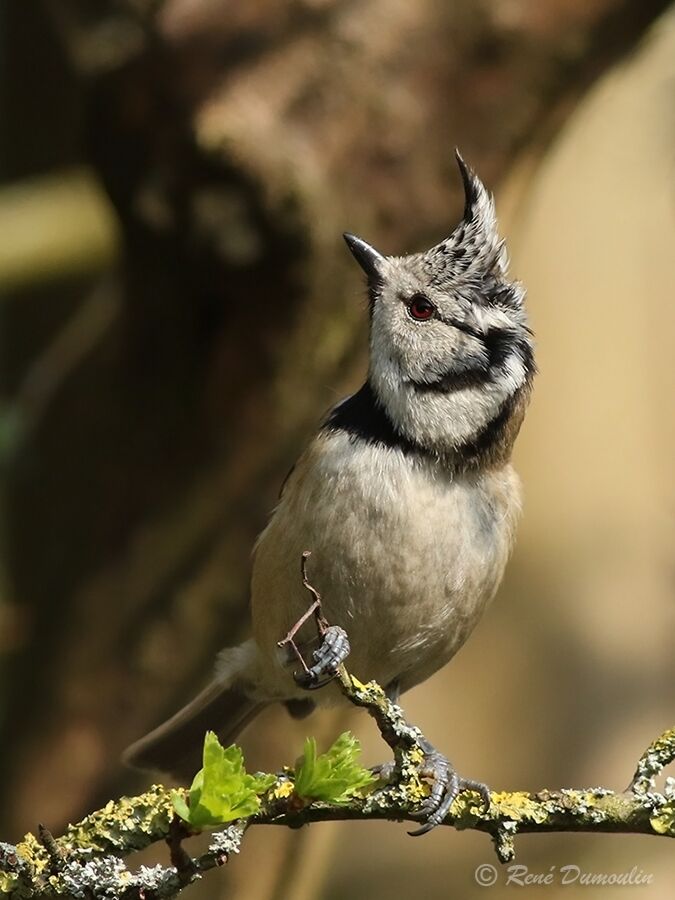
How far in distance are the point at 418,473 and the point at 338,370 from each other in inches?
42.2

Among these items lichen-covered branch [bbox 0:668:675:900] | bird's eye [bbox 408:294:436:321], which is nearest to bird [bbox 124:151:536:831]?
bird's eye [bbox 408:294:436:321]

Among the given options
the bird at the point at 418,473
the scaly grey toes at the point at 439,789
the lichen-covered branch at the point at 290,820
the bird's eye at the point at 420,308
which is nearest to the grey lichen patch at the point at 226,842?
the lichen-covered branch at the point at 290,820

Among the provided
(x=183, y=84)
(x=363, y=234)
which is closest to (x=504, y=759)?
(x=363, y=234)

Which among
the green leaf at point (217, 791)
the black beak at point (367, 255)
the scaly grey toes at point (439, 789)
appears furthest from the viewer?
the black beak at point (367, 255)

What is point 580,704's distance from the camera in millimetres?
4312

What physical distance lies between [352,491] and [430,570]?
0.90ft

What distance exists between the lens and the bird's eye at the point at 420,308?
10.6 ft

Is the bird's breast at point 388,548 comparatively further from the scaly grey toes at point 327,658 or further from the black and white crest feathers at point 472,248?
the scaly grey toes at point 327,658

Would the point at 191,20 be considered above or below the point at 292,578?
above

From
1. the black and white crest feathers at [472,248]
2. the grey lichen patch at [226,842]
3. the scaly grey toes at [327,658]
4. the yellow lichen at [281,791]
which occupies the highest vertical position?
the black and white crest feathers at [472,248]

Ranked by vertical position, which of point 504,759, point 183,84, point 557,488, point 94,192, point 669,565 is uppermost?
point 94,192

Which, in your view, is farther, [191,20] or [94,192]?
[94,192]

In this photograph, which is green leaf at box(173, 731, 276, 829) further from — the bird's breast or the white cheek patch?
the white cheek patch

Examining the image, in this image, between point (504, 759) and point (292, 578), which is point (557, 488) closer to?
point (504, 759)
